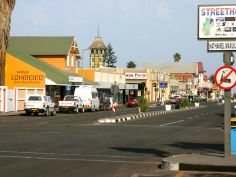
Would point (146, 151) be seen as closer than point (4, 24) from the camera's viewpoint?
Yes

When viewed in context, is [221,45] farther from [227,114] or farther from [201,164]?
[201,164]

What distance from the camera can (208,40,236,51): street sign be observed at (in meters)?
14.0

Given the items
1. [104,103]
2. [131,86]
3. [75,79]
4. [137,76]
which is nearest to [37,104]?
[104,103]

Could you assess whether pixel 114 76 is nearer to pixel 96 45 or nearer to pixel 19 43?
pixel 19 43

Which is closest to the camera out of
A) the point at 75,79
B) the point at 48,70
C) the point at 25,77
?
the point at 25,77

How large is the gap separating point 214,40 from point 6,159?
622 cm

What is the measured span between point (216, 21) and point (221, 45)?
0.62 meters

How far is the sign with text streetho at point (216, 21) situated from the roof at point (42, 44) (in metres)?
61.5

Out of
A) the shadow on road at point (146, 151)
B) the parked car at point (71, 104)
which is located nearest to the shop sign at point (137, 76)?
the parked car at point (71, 104)

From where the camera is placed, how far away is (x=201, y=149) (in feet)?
58.8

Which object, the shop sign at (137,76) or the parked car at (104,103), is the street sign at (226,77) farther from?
the shop sign at (137,76)

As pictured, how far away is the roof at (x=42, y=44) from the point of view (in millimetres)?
75438

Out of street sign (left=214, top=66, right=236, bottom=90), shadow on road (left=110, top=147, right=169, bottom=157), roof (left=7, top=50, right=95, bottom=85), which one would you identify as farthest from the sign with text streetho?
roof (left=7, top=50, right=95, bottom=85)

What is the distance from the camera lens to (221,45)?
14.0m
